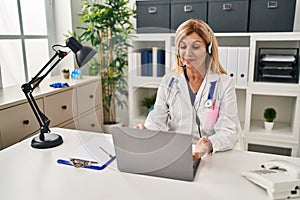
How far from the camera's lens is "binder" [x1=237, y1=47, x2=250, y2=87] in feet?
7.61

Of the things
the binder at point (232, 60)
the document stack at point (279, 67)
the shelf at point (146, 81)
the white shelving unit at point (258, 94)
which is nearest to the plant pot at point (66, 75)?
the white shelving unit at point (258, 94)

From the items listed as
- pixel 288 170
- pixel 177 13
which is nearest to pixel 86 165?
pixel 288 170

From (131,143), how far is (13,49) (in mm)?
1938

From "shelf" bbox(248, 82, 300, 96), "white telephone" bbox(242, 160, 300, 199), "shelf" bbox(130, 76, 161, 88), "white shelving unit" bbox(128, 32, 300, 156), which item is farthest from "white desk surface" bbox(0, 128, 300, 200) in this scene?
"shelf" bbox(248, 82, 300, 96)

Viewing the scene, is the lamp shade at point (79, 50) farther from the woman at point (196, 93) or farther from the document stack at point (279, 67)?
the document stack at point (279, 67)

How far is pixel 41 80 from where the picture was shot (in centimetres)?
132

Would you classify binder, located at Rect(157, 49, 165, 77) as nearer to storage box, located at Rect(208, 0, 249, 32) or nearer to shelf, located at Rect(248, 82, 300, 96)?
storage box, located at Rect(208, 0, 249, 32)

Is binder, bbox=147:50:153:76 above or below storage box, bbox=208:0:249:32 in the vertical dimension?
below

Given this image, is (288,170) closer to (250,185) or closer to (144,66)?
(250,185)

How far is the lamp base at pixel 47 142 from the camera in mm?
1295

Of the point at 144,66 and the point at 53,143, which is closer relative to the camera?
the point at 53,143

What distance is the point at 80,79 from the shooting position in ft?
8.18

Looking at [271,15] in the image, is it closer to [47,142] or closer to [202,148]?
[202,148]

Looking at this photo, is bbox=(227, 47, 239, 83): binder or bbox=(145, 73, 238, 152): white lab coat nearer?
bbox=(145, 73, 238, 152): white lab coat
